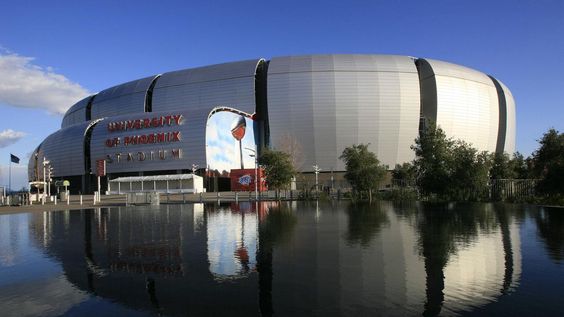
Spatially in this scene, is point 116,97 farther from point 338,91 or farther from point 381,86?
point 381,86

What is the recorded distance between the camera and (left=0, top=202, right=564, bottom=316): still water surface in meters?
6.96

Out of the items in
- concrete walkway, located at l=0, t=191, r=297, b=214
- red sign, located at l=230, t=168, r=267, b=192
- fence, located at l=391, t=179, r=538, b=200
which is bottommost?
concrete walkway, located at l=0, t=191, r=297, b=214

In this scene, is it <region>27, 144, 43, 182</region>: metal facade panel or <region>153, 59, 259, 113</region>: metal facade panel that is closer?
<region>153, 59, 259, 113</region>: metal facade panel

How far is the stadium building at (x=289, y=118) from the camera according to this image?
8031 centimetres

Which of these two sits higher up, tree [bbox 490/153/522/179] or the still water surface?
tree [bbox 490/153/522/179]

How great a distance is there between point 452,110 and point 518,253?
267 ft

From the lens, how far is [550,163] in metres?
31.4

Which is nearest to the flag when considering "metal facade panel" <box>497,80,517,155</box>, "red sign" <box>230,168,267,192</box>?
"red sign" <box>230,168,267,192</box>

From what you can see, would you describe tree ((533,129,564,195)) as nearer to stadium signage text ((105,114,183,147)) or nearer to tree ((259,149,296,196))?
tree ((259,149,296,196))

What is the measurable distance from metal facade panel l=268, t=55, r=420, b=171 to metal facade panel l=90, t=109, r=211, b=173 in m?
16.1

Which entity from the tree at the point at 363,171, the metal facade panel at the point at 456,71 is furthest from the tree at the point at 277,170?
the metal facade panel at the point at 456,71

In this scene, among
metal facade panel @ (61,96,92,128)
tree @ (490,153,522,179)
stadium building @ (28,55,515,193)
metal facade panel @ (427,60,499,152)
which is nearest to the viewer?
tree @ (490,153,522,179)

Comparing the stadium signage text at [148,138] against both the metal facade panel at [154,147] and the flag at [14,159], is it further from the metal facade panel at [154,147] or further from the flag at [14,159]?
the flag at [14,159]

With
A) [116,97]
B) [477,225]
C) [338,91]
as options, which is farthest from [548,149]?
[116,97]
